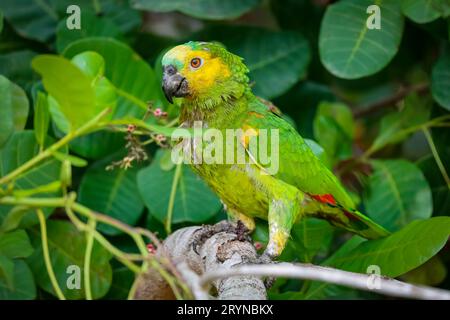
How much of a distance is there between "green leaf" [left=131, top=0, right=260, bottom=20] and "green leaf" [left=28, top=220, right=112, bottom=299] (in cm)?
109

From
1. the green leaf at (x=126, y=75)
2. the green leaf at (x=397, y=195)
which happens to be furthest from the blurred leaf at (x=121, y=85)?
the green leaf at (x=397, y=195)

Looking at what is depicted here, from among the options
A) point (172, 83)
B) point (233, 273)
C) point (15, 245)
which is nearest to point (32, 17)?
point (172, 83)

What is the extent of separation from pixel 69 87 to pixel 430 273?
6.52 feet

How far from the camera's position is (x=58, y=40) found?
295 cm

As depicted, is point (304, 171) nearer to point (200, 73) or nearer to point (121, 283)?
point (200, 73)

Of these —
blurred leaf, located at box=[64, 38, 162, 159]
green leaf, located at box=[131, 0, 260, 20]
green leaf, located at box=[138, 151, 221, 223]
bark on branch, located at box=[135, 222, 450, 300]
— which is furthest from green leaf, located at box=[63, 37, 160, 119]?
bark on branch, located at box=[135, 222, 450, 300]

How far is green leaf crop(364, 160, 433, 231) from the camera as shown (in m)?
2.83

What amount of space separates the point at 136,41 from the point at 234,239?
1.52 m

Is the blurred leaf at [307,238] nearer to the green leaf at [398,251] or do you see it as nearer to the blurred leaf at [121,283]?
the green leaf at [398,251]

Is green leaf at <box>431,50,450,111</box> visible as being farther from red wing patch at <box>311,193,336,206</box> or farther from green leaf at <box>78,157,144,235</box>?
green leaf at <box>78,157,144,235</box>

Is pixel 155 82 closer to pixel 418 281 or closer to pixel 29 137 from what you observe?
pixel 29 137

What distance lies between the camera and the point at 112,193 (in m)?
2.86

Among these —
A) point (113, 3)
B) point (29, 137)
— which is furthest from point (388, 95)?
point (29, 137)

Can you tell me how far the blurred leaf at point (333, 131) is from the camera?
3.04 m
